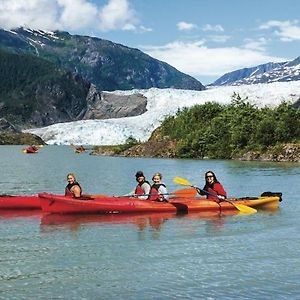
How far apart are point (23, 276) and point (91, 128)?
356ft

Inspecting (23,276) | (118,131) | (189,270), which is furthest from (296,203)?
(118,131)

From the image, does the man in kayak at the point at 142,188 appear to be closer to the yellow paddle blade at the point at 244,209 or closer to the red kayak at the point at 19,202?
the yellow paddle blade at the point at 244,209

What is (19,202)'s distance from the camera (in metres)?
19.8

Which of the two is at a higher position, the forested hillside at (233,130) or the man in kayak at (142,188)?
the forested hillside at (233,130)

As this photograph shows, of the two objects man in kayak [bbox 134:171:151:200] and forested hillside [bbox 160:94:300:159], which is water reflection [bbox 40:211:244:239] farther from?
forested hillside [bbox 160:94:300:159]

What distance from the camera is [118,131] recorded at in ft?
381

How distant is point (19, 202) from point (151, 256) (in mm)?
8343

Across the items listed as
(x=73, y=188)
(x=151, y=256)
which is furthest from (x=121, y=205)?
(x=151, y=256)

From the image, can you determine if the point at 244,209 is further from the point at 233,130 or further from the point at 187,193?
the point at 233,130

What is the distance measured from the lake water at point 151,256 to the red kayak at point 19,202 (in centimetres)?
65

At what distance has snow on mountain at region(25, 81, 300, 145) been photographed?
105 m

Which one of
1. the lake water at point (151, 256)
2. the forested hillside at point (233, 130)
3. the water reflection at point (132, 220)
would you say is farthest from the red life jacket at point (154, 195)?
the forested hillside at point (233, 130)

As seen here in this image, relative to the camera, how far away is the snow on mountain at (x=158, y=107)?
4141 inches

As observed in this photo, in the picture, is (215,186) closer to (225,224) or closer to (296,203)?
(225,224)
